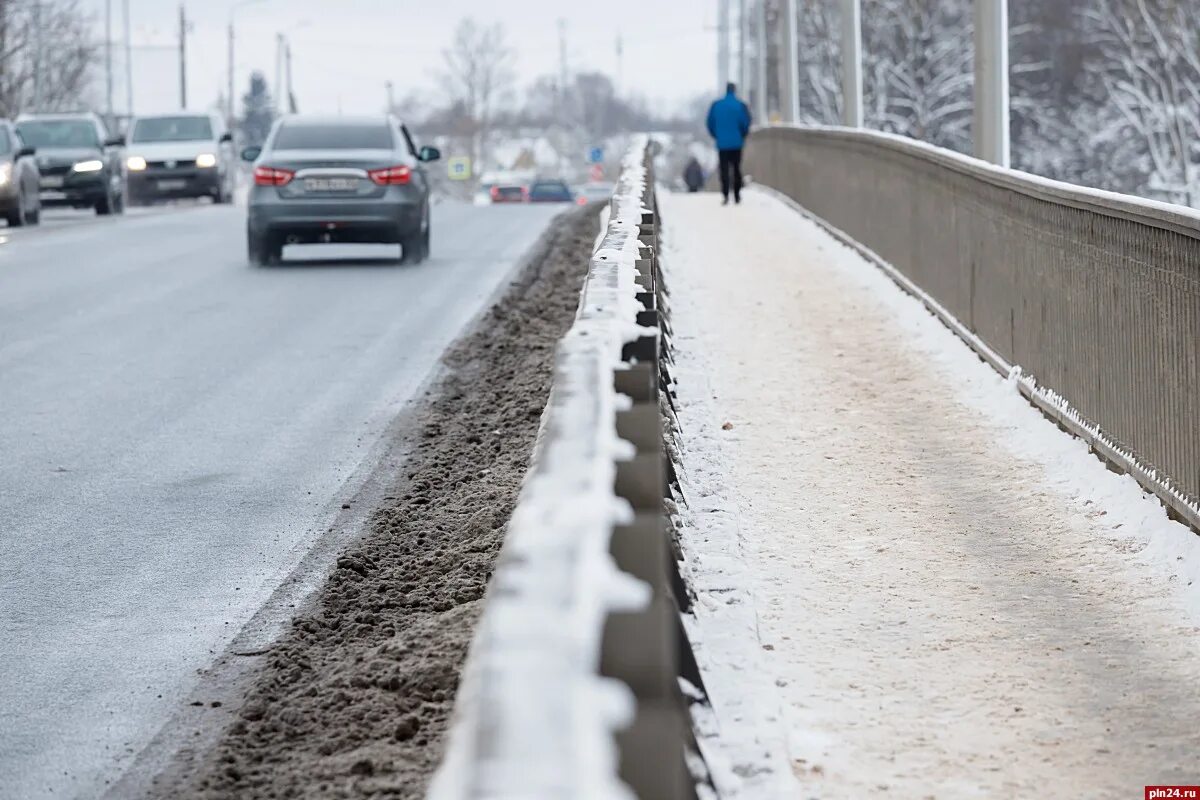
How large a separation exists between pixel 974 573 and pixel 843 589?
0.51 meters

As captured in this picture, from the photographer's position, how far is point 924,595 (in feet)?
22.2

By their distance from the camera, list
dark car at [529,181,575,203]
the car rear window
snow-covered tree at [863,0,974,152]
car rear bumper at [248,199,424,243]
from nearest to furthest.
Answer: car rear bumper at [248,199,424,243]
the car rear window
snow-covered tree at [863,0,974,152]
dark car at [529,181,575,203]

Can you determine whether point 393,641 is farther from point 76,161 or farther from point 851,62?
point 76,161

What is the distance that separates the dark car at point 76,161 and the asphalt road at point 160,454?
16.8 m

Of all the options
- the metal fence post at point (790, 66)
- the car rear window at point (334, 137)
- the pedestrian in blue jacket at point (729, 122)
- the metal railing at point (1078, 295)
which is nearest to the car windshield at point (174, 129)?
the metal fence post at point (790, 66)

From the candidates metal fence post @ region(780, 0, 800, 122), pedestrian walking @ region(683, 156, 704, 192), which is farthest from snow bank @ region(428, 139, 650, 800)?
pedestrian walking @ region(683, 156, 704, 192)

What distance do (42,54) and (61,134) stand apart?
45.5 metres

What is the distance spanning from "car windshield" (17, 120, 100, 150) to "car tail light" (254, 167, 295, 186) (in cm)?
1887

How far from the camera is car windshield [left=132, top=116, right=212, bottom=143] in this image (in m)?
45.7

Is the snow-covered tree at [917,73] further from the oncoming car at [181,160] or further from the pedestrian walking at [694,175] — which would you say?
the oncoming car at [181,160]

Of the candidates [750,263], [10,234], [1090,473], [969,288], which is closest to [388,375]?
[969,288]

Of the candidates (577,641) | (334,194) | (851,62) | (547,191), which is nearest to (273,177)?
(334,194)

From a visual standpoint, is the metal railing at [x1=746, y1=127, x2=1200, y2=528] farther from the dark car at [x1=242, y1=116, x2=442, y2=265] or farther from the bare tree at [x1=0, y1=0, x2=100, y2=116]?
the bare tree at [x1=0, y1=0, x2=100, y2=116]

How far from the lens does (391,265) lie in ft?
73.8
